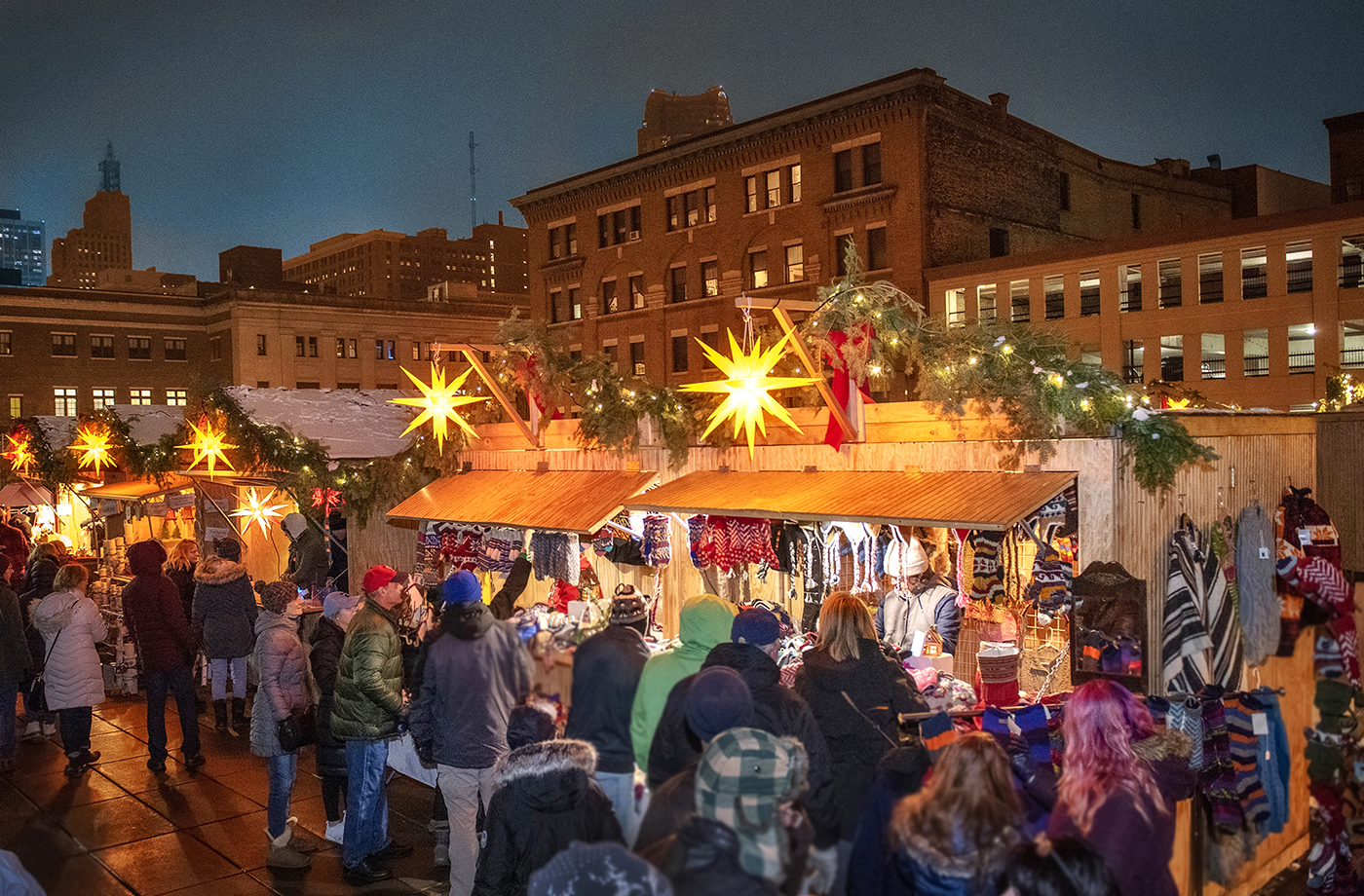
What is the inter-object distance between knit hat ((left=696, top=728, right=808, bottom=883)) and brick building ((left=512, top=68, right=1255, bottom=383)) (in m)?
29.0

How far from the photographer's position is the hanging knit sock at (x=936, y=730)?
584 centimetres

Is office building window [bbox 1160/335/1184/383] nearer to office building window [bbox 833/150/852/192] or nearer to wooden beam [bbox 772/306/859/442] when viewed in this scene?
office building window [bbox 833/150/852/192]

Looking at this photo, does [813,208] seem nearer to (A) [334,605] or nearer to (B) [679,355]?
(B) [679,355]

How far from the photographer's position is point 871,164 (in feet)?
119

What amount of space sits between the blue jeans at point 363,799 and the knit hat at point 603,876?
4513mm

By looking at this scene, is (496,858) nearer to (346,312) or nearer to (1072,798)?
(1072,798)

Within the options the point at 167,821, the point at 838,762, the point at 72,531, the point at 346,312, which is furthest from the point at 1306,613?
the point at 346,312

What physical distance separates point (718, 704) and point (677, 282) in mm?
39383

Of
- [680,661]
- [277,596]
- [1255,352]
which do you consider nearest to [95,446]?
[277,596]

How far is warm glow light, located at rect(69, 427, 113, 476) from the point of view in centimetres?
1811

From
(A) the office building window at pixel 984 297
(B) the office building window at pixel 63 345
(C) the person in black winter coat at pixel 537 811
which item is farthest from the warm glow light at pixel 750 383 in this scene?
(B) the office building window at pixel 63 345

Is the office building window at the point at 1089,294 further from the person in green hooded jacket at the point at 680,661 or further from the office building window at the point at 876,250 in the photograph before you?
the person in green hooded jacket at the point at 680,661

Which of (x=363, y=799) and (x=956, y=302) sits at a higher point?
(x=956, y=302)

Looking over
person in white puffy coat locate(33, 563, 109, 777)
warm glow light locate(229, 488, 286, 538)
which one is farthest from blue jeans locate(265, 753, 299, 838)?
warm glow light locate(229, 488, 286, 538)
